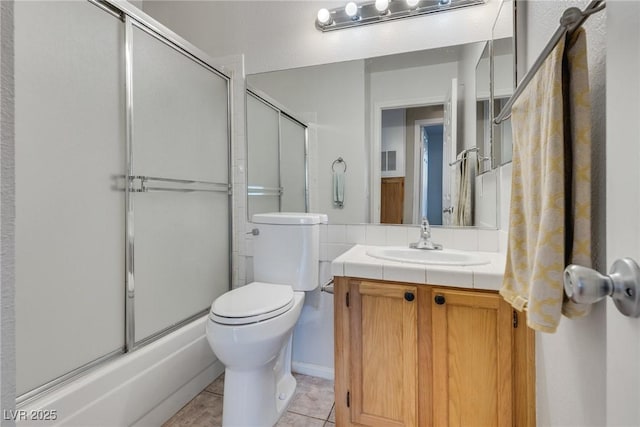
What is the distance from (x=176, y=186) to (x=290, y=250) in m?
0.67

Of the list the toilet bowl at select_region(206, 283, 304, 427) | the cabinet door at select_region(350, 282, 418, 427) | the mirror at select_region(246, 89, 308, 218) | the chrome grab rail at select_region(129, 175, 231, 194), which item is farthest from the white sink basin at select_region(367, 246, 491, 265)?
the chrome grab rail at select_region(129, 175, 231, 194)

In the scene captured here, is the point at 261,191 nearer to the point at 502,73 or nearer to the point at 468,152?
the point at 468,152

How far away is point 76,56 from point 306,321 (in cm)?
161

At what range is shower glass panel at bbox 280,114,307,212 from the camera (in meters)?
1.89

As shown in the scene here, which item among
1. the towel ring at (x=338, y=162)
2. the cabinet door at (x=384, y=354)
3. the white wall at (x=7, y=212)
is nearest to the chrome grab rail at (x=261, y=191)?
the towel ring at (x=338, y=162)

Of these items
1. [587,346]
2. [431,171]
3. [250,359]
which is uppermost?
[431,171]

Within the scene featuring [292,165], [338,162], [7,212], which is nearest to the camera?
A: [7,212]

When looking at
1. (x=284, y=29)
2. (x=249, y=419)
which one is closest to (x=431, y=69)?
(x=284, y=29)

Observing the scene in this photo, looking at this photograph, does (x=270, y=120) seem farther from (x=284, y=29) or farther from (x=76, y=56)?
(x=76, y=56)

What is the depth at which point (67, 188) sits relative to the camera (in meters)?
A: 1.13

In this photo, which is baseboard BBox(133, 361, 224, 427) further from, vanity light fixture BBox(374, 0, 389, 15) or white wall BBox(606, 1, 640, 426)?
vanity light fixture BBox(374, 0, 389, 15)

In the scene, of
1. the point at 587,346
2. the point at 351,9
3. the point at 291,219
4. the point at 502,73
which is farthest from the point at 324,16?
the point at 587,346

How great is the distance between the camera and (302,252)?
167 centimetres

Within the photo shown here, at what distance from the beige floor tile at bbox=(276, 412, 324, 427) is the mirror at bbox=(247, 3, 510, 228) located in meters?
0.97
